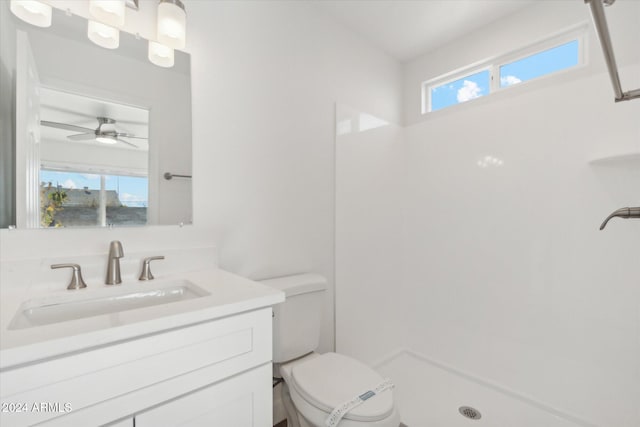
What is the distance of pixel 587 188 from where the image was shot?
1626mm

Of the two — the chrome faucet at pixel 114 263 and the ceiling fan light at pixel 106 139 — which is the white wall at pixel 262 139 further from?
the ceiling fan light at pixel 106 139

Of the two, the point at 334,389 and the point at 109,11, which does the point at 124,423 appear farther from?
the point at 109,11

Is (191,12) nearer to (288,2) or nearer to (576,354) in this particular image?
(288,2)

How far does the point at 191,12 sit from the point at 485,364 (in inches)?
104

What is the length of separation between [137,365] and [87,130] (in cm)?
93

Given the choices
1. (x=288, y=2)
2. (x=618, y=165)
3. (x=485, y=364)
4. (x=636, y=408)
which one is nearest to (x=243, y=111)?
(x=288, y=2)

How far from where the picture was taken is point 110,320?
28.9 inches

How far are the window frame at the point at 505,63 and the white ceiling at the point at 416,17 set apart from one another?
24 centimetres

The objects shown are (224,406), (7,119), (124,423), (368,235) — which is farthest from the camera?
(368,235)

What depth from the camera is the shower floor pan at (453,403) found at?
1.65 m

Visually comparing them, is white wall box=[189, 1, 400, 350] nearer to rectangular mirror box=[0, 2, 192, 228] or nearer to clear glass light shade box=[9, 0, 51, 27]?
rectangular mirror box=[0, 2, 192, 228]

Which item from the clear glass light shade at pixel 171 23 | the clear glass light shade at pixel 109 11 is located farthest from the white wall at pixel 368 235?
the clear glass light shade at pixel 109 11

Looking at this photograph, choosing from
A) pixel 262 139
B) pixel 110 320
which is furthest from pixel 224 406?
pixel 262 139

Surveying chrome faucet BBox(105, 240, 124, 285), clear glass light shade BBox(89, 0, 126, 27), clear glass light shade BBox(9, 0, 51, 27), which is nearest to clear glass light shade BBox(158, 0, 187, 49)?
clear glass light shade BBox(89, 0, 126, 27)
